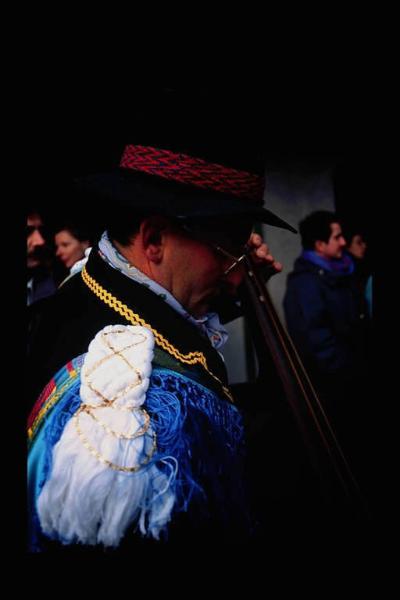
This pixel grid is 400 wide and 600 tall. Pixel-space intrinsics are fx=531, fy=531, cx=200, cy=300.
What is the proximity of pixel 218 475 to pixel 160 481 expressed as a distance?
0.24 metres

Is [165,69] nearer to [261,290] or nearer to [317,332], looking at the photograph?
[317,332]

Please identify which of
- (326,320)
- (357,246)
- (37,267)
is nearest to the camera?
(37,267)

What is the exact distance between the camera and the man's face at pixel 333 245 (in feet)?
16.8

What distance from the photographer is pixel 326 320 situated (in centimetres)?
489

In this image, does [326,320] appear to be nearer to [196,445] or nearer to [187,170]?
[187,170]

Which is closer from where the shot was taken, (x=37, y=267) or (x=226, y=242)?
(x=226, y=242)

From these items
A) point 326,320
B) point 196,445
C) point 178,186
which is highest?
point 178,186

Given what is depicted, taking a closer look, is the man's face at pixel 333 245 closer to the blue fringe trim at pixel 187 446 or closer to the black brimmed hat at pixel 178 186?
the black brimmed hat at pixel 178 186

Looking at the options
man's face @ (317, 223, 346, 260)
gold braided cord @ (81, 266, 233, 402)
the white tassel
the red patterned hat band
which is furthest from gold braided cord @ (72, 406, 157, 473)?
man's face @ (317, 223, 346, 260)

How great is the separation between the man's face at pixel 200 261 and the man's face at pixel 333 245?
367 cm

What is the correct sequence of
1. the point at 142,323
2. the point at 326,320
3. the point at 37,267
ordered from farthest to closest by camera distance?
the point at 326,320
the point at 37,267
the point at 142,323

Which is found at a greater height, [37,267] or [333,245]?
[333,245]

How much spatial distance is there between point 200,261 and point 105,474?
0.69m

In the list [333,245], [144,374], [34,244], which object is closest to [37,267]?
[34,244]
